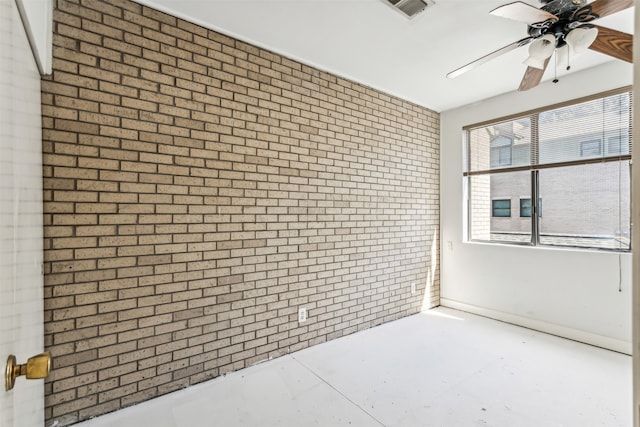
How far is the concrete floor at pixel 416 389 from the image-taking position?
77.5 inches

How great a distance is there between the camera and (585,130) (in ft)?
10.3

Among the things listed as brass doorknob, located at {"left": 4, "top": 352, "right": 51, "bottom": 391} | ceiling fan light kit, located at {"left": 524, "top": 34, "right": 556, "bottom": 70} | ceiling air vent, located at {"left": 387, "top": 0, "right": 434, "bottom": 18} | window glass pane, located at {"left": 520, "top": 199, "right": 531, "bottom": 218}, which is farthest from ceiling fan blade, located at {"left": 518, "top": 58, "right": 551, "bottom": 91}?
brass doorknob, located at {"left": 4, "top": 352, "right": 51, "bottom": 391}

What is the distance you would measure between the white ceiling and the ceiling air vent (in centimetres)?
6

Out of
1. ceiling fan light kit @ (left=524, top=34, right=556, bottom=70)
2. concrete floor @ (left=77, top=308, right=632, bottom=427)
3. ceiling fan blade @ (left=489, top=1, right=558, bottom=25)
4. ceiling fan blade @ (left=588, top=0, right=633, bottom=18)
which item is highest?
ceiling fan blade @ (left=588, top=0, right=633, bottom=18)

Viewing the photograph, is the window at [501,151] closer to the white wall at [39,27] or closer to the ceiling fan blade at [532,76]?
the ceiling fan blade at [532,76]

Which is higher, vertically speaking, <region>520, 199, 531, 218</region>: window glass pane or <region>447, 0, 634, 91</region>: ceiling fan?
<region>447, 0, 634, 91</region>: ceiling fan

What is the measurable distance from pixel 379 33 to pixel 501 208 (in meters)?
2.72

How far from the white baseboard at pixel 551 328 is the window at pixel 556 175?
0.90m

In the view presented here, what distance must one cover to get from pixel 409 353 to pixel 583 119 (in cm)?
306

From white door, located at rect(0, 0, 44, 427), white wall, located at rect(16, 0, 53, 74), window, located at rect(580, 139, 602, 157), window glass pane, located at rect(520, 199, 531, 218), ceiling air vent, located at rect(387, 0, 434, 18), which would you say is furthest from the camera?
window glass pane, located at rect(520, 199, 531, 218)

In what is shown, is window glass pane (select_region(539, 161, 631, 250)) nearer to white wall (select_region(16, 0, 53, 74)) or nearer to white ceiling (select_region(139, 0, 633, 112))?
white ceiling (select_region(139, 0, 633, 112))

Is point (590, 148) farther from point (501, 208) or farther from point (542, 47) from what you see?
point (542, 47)

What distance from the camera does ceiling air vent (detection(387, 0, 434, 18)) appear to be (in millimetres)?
2104

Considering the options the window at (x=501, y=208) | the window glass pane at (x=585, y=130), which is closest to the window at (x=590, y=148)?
the window glass pane at (x=585, y=130)
